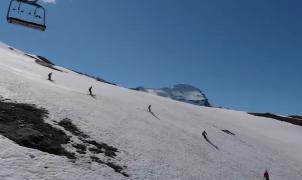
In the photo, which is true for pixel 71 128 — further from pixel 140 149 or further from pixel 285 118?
pixel 285 118

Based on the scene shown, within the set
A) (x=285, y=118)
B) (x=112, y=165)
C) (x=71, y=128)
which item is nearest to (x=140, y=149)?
(x=71, y=128)

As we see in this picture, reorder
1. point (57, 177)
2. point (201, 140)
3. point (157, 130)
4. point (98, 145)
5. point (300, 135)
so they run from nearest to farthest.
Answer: point (57, 177) < point (98, 145) < point (157, 130) < point (201, 140) < point (300, 135)

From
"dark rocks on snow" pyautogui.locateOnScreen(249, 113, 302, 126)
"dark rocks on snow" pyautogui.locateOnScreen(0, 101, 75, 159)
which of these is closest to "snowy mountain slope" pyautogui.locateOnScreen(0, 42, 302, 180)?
"dark rocks on snow" pyautogui.locateOnScreen(0, 101, 75, 159)

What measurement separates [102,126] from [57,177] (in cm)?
1319

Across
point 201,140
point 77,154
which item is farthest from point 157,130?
point 77,154

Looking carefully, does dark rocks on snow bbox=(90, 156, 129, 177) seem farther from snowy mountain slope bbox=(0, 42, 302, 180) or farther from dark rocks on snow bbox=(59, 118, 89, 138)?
dark rocks on snow bbox=(59, 118, 89, 138)

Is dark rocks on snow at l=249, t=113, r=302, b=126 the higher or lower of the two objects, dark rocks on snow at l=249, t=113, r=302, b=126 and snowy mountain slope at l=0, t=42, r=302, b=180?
the higher

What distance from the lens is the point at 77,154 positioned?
78.9 ft

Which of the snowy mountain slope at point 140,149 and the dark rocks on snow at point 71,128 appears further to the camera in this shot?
the dark rocks on snow at point 71,128

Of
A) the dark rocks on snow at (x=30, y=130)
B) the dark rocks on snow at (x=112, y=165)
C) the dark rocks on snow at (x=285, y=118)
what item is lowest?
the dark rocks on snow at (x=112, y=165)

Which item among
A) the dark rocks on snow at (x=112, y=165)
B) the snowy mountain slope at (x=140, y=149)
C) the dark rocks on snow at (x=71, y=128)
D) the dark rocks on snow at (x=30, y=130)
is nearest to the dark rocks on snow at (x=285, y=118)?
the snowy mountain slope at (x=140, y=149)

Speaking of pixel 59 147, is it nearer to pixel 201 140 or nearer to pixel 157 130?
pixel 157 130

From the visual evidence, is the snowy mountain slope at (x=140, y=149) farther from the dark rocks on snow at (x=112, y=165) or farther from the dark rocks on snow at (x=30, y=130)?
the dark rocks on snow at (x=30, y=130)

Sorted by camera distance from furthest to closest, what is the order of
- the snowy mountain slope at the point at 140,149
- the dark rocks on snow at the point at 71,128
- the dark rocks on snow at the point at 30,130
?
the dark rocks on snow at the point at 71,128 < the dark rocks on snow at the point at 30,130 < the snowy mountain slope at the point at 140,149
